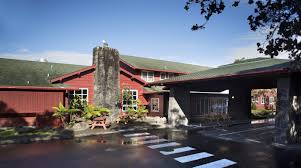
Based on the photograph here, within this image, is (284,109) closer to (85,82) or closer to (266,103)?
(85,82)

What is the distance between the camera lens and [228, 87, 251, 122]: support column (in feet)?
91.1

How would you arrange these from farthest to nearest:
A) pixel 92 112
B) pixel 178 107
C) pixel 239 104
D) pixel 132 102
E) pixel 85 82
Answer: pixel 239 104
pixel 132 102
pixel 85 82
pixel 178 107
pixel 92 112

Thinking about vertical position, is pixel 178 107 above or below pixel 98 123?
above

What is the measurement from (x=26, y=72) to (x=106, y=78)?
7.16 metres

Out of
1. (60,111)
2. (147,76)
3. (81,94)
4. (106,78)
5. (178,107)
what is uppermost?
(147,76)

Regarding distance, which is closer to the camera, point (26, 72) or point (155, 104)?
point (26, 72)

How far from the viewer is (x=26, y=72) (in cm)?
2236

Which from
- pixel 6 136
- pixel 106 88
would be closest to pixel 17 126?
pixel 6 136

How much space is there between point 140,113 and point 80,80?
6484mm

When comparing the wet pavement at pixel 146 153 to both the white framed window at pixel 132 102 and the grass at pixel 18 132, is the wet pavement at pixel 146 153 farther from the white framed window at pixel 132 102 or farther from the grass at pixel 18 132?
the white framed window at pixel 132 102

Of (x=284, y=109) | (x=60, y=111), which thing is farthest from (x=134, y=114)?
(x=284, y=109)

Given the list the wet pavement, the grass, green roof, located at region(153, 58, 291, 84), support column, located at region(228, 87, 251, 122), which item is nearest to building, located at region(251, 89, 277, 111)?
support column, located at region(228, 87, 251, 122)

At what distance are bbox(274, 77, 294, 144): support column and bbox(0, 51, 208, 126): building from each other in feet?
45.6

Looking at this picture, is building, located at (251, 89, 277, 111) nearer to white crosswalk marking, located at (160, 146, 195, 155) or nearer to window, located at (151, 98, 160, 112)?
window, located at (151, 98, 160, 112)
